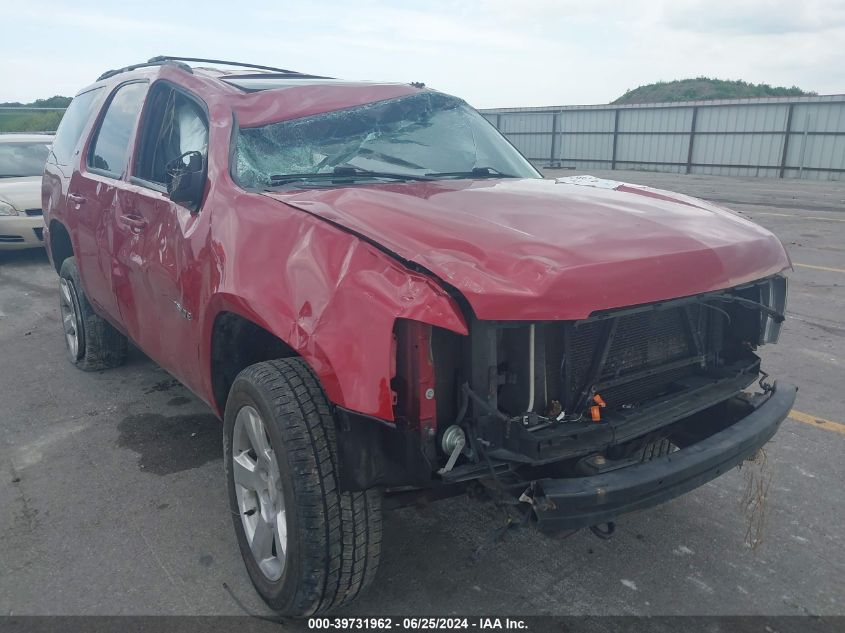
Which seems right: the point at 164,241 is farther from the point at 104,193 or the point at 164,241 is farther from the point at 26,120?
the point at 26,120

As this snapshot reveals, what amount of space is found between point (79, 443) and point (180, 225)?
5.46 ft

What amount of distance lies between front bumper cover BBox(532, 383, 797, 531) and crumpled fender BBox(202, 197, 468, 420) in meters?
0.56

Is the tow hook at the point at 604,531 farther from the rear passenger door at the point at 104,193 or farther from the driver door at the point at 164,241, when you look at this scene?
the rear passenger door at the point at 104,193

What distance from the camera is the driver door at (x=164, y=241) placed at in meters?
2.93

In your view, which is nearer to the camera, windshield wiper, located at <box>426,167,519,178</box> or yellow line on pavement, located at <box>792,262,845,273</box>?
windshield wiper, located at <box>426,167,519,178</box>

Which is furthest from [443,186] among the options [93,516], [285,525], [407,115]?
[93,516]

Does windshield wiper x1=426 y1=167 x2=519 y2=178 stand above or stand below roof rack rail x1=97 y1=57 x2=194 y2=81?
below

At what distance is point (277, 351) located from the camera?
278cm

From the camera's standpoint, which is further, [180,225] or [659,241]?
[180,225]

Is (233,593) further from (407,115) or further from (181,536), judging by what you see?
(407,115)

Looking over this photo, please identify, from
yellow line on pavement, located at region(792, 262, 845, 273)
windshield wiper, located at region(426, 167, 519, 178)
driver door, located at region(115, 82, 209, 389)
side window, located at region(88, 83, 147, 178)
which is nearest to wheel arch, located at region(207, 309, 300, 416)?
driver door, located at region(115, 82, 209, 389)

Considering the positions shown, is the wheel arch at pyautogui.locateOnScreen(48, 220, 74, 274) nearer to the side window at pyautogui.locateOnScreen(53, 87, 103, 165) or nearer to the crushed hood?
the side window at pyautogui.locateOnScreen(53, 87, 103, 165)

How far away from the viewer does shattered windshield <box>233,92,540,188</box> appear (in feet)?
9.71

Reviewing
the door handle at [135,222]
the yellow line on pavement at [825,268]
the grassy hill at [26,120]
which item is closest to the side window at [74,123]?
the door handle at [135,222]
